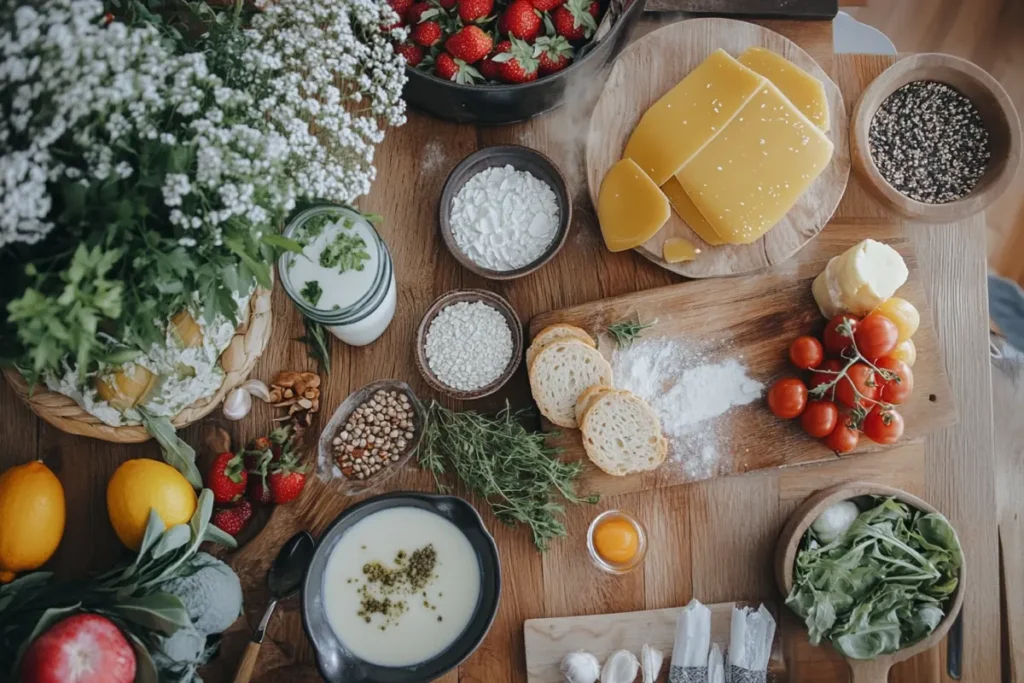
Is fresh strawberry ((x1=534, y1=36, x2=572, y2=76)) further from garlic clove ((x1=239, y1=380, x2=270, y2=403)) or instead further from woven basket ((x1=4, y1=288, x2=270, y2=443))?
garlic clove ((x1=239, y1=380, x2=270, y2=403))

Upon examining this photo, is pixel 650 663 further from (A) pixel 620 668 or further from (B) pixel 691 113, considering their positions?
(B) pixel 691 113

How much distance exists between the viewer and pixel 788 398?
4.72 ft

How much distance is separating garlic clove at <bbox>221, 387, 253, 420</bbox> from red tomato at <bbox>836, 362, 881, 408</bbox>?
106cm

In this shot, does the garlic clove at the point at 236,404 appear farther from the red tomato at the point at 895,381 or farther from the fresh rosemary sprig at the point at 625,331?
the red tomato at the point at 895,381

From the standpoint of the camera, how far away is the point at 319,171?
1072mm

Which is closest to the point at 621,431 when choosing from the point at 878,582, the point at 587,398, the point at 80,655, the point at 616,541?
the point at 587,398

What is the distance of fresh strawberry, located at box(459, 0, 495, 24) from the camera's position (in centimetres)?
140

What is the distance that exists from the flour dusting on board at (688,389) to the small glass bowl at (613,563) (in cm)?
14

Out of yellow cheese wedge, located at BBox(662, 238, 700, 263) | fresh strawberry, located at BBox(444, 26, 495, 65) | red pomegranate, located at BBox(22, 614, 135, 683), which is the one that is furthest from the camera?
yellow cheese wedge, located at BBox(662, 238, 700, 263)

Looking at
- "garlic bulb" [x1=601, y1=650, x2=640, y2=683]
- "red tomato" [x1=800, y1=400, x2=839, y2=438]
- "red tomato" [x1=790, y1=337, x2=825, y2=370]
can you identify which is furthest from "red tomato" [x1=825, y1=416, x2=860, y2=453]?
"garlic bulb" [x1=601, y1=650, x2=640, y2=683]

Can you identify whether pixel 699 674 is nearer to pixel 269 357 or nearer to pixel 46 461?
pixel 269 357

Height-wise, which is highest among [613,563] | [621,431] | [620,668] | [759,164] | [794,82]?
[794,82]

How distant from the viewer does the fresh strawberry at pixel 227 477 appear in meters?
1.39

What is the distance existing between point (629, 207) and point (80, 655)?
1085mm
